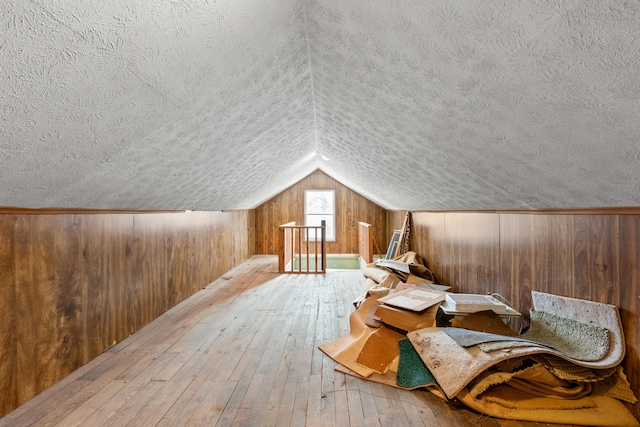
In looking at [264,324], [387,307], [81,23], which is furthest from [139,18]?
[264,324]

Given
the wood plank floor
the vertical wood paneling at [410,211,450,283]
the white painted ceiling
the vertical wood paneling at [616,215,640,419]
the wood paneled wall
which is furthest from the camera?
the wood paneled wall

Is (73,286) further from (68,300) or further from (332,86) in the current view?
(332,86)

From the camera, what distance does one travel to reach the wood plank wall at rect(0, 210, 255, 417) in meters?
1.86

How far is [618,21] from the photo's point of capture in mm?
801

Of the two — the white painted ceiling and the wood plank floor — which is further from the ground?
the white painted ceiling

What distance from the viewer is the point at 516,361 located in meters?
1.85

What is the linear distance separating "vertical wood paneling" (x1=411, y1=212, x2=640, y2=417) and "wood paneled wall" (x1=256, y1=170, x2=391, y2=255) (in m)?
4.71

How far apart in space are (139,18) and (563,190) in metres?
2.04

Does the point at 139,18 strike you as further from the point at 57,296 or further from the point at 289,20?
the point at 57,296

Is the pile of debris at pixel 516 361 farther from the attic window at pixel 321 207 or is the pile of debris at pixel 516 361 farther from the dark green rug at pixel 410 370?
the attic window at pixel 321 207

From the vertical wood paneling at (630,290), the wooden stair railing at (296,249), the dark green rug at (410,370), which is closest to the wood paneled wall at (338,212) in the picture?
the wooden stair railing at (296,249)

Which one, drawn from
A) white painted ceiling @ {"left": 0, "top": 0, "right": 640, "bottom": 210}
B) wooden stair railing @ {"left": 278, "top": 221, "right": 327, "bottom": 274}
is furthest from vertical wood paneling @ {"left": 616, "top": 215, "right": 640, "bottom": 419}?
wooden stair railing @ {"left": 278, "top": 221, "right": 327, "bottom": 274}

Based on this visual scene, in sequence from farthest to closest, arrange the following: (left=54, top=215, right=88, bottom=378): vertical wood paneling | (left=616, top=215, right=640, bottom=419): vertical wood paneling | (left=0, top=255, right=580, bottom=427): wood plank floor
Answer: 1. (left=54, top=215, right=88, bottom=378): vertical wood paneling
2. (left=0, top=255, right=580, bottom=427): wood plank floor
3. (left=616, top=215, right=640, bottom=419): vertical wood paneling

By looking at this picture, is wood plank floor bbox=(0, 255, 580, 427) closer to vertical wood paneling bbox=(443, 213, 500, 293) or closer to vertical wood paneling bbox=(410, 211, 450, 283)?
vertical wood paneling bbox=(443, 213, 500, 293)
